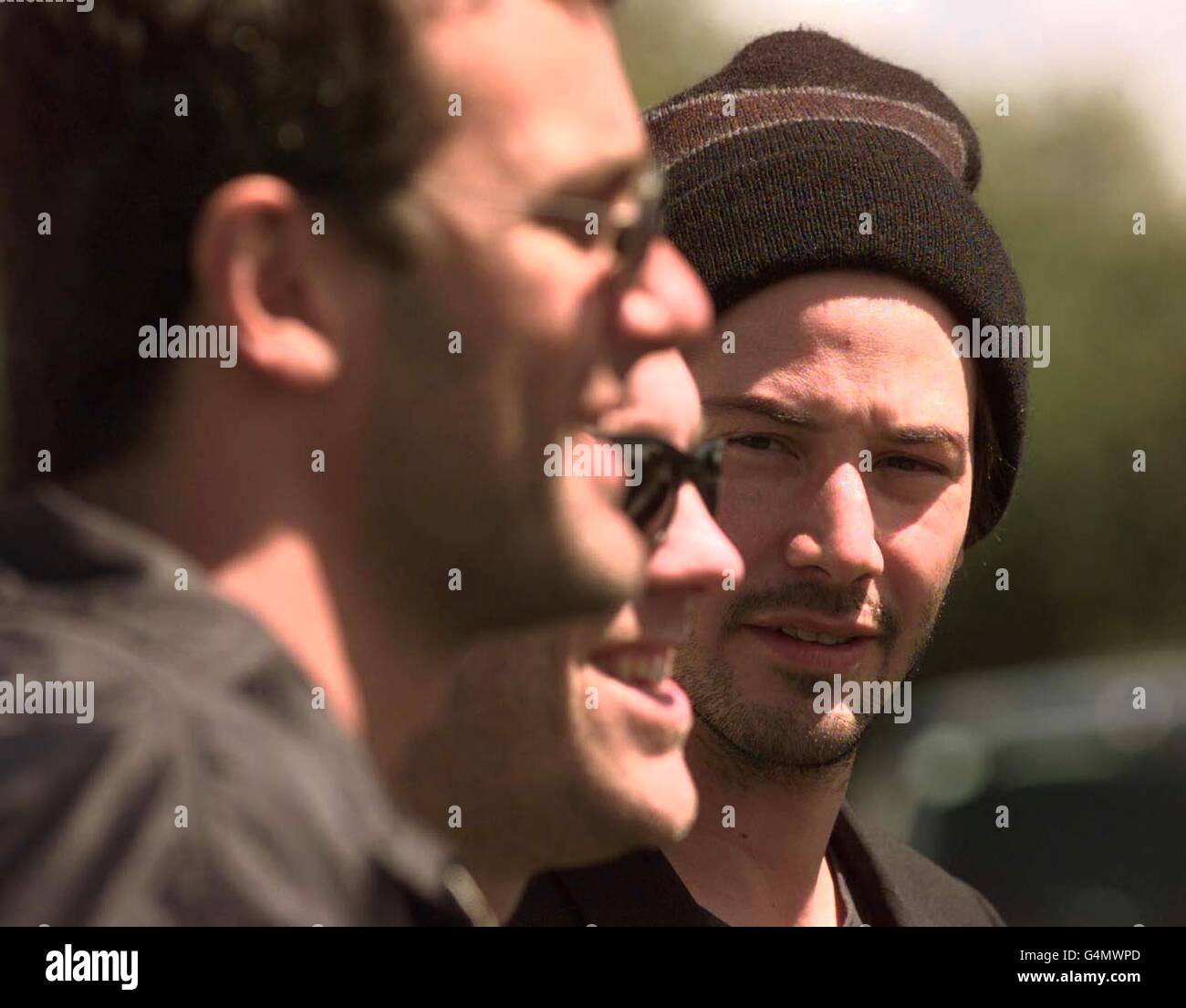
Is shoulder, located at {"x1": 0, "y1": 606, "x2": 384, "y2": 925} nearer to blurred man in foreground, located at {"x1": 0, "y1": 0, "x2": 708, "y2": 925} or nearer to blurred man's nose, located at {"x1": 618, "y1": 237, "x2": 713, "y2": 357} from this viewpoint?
blurred man in foreground, located at {"x1": 0, "y1": 0, "x2": 708, "y2": 925}

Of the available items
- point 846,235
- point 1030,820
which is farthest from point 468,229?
point 1030,820

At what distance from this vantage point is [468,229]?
183 centimetres

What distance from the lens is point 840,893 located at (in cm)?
378

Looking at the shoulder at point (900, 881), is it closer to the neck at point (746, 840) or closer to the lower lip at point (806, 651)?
the neck at point (746, 840)

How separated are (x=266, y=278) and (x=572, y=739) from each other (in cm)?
102

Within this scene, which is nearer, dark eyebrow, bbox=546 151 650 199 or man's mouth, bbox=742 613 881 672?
dark eyebrow, bbox=546 151 650 199

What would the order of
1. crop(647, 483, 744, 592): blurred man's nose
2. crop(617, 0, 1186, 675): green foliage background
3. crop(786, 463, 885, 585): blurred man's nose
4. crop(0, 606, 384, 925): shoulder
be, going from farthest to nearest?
crop(617, 0, 1186, 675): green foliage background
crop(786, 463, 885, 585): blurred man's nose
crop(647, 483, 744, 592): blurred man's nose
crop(0, 606, 384, 925): shoulder

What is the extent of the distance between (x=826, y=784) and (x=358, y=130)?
2.09 m

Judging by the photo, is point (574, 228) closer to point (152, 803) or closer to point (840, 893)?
point (152, 803)

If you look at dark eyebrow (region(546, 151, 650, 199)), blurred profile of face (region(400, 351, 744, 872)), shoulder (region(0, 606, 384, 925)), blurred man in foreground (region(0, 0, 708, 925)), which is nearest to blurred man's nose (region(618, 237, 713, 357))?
blurred man in foreground (region(0, 0, 708, 925))

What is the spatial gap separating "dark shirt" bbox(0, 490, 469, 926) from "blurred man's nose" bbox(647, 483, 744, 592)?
1.06 metres

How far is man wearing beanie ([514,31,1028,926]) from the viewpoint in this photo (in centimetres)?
342

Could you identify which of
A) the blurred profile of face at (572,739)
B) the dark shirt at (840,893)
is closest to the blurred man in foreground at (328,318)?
the blurred profile of face at (572,739)

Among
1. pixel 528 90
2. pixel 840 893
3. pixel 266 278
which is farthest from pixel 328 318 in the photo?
pixel 840 893
